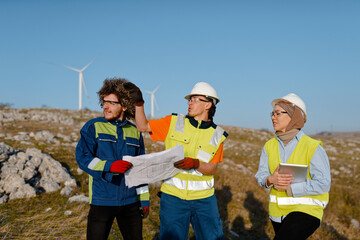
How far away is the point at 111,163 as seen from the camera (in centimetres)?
298

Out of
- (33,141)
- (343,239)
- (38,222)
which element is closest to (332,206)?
(343,239)

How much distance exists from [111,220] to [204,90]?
6.63 feet

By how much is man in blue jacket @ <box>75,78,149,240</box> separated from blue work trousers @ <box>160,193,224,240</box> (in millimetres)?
300

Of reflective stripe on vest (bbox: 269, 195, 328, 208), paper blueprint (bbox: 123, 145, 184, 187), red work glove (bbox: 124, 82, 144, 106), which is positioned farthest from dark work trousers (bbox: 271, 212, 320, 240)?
red work glove (bbox: 124, 82, 144, 106)

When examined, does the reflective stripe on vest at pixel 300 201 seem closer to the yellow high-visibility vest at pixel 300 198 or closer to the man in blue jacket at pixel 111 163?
the yellow high-visibility vest at pixel 300 198

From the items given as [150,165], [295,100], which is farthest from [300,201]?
[150,165]

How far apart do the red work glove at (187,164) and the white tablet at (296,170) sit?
993 mm

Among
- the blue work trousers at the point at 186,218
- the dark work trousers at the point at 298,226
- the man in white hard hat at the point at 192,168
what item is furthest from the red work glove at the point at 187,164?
the dark work trousers at the point at 298,226

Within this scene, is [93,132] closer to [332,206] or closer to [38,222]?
[38,222]

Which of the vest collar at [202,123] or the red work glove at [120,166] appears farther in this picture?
the vest collar at [202,123]

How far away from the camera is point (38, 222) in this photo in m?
5.82

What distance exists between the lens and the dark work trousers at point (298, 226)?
9.66ft

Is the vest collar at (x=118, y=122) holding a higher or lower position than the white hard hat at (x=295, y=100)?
lower

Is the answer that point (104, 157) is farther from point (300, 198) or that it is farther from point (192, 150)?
point (300, 198)
